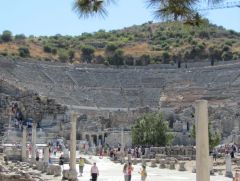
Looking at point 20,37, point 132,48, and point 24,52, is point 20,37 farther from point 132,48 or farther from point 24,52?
point 132,48

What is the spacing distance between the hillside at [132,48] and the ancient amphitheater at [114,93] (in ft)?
37.5

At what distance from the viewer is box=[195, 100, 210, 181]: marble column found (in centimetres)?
1099

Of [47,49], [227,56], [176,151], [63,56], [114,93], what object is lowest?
[176,151]

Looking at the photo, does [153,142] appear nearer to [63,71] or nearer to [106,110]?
[106,110]

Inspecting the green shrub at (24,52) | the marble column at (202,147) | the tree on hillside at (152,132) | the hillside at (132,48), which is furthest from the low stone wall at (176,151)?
the green shrub at (24,52)

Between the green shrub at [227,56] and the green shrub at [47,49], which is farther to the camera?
the green shrub at [47,49]

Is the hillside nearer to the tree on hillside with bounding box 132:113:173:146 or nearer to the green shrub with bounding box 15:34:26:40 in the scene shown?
the green shrub with bounding box 15:34:26:40

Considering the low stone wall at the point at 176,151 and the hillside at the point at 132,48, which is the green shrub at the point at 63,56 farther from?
the low stone wall at the point at 176,151

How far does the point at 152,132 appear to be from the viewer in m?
54.0

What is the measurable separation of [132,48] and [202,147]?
121m

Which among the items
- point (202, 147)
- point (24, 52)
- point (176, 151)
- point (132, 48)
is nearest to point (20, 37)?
point (24, 52)

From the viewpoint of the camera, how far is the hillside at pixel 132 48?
378 ft

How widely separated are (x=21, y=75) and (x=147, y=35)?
242 ft

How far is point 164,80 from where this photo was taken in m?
→ 92.6
